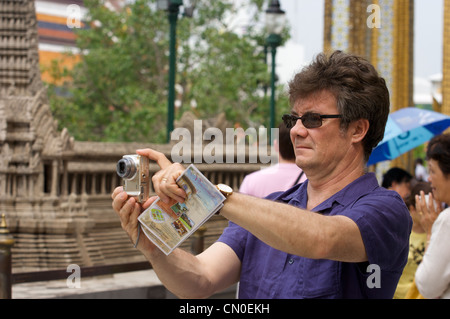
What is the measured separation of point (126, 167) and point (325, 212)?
0.66 meters

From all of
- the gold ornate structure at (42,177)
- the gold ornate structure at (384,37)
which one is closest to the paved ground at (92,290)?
the gold ornate structure at (42,177)

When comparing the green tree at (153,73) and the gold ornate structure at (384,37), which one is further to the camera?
the green tree at (153,73)

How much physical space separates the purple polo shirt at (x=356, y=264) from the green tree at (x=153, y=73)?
23.7 m

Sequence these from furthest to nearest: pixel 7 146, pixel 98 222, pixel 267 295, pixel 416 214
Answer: pixel 98 222 < pixel 7 146 < pixel 416 214 < pixel 267 295

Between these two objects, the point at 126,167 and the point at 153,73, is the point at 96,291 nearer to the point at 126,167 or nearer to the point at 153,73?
the point at 126,167

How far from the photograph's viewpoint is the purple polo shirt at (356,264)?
2.12 metres

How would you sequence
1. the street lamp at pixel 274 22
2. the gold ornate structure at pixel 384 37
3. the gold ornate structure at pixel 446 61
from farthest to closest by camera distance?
the gold ornate structure at pixel 384 37
the street lamp at pixel 274 22
the gold ornate structure at pixel 446 61

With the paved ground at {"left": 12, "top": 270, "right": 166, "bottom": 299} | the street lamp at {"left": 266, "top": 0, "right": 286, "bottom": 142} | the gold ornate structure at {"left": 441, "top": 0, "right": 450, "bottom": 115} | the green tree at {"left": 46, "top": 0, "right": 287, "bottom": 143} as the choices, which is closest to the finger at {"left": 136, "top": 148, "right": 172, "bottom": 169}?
the paved ground at {"left": 12, "top": 270, "right": 166, "bottom": 299}

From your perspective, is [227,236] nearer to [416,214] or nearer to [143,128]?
[416,214]

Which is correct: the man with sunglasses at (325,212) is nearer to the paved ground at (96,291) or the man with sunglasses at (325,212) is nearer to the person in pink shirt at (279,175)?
the person in pink shirt at (279,175)

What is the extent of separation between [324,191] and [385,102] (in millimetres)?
343

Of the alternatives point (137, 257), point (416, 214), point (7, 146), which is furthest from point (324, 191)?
point (137, 257)

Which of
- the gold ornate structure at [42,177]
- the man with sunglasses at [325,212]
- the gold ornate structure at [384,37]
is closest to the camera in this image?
the man with sunglasses at [325,212]

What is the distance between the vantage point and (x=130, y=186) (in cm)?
211
